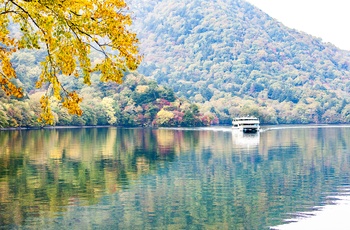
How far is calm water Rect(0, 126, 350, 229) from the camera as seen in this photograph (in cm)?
2977

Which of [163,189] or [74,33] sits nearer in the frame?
[74,33]

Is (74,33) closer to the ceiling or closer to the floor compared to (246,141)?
closer to the ceiling

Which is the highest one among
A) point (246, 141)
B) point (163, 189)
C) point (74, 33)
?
point (74, 33)

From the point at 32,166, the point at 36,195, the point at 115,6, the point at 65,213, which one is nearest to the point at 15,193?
the point at 36,195

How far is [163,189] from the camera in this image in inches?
1585

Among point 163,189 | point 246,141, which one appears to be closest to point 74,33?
point 163,189

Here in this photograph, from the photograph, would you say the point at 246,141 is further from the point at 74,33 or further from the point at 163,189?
the point at 74,33

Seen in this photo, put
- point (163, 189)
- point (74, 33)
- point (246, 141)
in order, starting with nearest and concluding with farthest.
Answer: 1. point (74, 33)
2. point (163, 189)
3. point (246, 141)

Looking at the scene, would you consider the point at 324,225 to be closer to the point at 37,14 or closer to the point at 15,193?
the point at 37,14

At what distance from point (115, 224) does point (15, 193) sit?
464 inches

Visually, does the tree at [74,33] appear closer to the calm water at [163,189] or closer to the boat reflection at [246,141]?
the calm water at [163,189]

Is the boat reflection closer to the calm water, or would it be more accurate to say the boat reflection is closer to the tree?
the calm water

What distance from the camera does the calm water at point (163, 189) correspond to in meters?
29.8

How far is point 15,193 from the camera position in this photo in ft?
124
